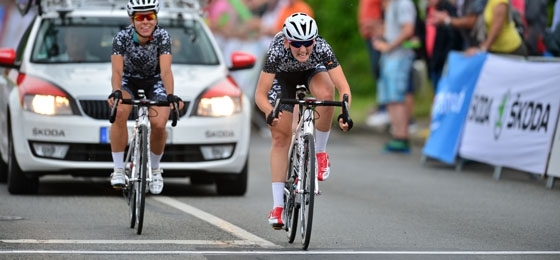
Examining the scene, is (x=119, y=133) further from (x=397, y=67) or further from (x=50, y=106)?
(x=397, y=67)

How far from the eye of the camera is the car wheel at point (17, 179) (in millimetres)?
14445

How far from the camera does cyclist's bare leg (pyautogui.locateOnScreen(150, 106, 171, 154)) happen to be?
485 inches

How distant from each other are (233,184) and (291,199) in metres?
3.78

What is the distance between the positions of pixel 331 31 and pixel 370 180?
15.7 metres

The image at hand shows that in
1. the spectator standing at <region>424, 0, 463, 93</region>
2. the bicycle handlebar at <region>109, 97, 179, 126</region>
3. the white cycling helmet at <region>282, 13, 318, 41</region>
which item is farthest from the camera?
the spectator standing at <region>424, 0, 463, 93</region>

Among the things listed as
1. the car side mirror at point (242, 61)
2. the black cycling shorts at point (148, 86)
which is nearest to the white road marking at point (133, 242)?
the black cycling shorts at point (148, 86)

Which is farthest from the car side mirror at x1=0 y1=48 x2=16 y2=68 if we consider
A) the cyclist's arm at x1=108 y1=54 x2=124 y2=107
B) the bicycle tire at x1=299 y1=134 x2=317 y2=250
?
the bicycle tire at x1=299 y1=134 x2=317 y2=250

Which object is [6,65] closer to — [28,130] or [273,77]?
[28,130]

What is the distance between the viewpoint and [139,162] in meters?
12.0

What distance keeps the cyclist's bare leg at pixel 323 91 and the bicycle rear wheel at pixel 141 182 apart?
4.52 ft

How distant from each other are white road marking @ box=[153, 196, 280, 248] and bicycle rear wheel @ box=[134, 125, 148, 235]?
692 mm

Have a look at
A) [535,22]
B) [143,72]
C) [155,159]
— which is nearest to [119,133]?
[155,159]

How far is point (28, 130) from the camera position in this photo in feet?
46.8

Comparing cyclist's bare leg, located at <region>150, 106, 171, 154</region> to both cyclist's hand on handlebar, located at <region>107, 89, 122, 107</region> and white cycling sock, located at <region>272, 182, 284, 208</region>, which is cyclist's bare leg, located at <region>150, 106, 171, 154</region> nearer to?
cyclist's hand on handlebar, located at <region>107, 89, 122, 107</region>
